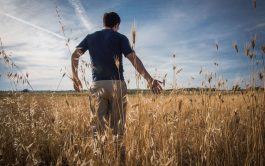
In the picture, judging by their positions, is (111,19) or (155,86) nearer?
(155,86)

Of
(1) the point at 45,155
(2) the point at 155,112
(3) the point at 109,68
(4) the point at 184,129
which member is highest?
(3) the point at 109,68

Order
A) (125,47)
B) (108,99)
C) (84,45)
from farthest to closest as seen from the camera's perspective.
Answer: (84,45)
(108,99)
(125,47)

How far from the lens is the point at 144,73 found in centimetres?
288

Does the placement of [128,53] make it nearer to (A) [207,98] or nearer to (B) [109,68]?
(B) [109,68]

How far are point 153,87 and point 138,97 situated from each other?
0.28 metres

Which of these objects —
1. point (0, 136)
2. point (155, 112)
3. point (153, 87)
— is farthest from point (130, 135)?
point (0, 136)

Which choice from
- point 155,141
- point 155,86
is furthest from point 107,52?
point 155,141

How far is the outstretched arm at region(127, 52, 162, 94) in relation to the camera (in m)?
2.61

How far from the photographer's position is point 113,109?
10.4ft

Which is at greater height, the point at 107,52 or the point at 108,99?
the point at 107,52

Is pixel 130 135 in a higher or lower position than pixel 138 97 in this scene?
lower

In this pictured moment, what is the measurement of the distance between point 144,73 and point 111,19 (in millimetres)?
1056

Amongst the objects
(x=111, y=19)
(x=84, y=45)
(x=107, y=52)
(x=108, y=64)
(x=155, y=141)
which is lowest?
(x=155, y=141)

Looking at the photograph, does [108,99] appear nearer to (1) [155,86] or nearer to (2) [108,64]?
(2) [108,64]
